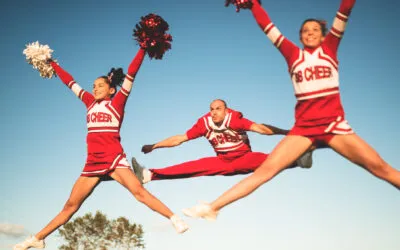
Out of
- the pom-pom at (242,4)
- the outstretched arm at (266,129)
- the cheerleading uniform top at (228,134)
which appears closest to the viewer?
the pom-pom at (242,4)

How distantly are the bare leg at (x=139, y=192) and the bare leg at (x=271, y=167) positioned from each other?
1574 mm

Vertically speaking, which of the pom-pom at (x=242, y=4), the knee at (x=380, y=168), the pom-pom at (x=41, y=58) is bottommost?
the knee at (x=380, y=168)

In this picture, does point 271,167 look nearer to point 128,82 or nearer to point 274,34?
point 274,34

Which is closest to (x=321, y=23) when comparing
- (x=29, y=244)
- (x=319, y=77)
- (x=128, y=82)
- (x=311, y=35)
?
(x=311, y=35)

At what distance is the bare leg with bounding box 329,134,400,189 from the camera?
434cm

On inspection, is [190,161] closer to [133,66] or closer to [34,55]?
[133,66]

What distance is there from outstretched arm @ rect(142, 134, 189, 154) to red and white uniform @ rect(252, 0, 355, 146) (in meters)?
3.12

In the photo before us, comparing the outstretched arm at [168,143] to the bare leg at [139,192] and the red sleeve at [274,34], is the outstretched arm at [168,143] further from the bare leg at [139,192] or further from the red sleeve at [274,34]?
the red sleeve at [274,34]

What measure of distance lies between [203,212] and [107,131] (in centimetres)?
257

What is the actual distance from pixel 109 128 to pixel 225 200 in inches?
104

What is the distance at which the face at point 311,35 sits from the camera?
4805 mm

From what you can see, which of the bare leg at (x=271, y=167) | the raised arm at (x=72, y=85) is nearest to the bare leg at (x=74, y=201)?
the raised arm at (x=72, y=85)

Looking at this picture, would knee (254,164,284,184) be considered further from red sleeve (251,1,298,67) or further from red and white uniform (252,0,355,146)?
red sleeve (251,1,298,67)

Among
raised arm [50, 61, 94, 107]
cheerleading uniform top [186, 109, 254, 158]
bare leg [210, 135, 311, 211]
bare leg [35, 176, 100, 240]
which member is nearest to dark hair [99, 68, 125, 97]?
raised arm [50, 61, 94, 107]
